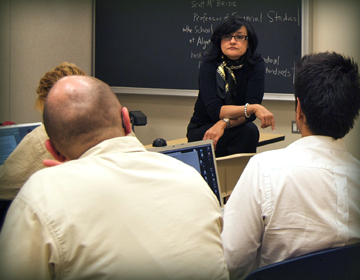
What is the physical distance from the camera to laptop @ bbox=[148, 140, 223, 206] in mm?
1446

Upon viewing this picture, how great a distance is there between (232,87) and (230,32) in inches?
12.2

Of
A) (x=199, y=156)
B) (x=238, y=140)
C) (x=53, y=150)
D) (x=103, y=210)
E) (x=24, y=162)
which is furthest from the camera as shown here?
(x=238, y=140)

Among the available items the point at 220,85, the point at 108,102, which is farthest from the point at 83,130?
the point at 220,85

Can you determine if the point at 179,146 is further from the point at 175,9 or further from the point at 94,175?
the point at 175,9

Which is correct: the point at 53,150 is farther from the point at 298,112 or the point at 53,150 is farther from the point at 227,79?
the point at 227,79

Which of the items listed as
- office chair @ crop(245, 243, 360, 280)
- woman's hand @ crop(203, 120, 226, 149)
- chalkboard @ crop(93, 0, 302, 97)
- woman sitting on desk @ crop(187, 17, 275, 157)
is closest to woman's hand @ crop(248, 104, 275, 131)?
woman sitting on desk @ crop(187, 17, 275, 157)

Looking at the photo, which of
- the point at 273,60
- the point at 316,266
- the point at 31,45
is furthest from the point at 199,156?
the point at 31,45

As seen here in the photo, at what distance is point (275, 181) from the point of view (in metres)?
1.08

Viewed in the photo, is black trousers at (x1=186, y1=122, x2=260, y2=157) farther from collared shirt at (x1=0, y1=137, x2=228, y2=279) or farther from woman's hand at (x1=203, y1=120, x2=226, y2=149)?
collared shirt at (x1=0, y1=137, x2=228, y2=279)

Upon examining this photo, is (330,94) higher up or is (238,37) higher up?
(238,37)

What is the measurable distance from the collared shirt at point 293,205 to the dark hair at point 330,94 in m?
0.07

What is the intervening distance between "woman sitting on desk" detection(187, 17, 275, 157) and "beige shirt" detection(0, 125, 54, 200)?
36.3 inches

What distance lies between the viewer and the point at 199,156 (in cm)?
148

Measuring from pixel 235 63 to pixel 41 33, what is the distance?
2.14m
